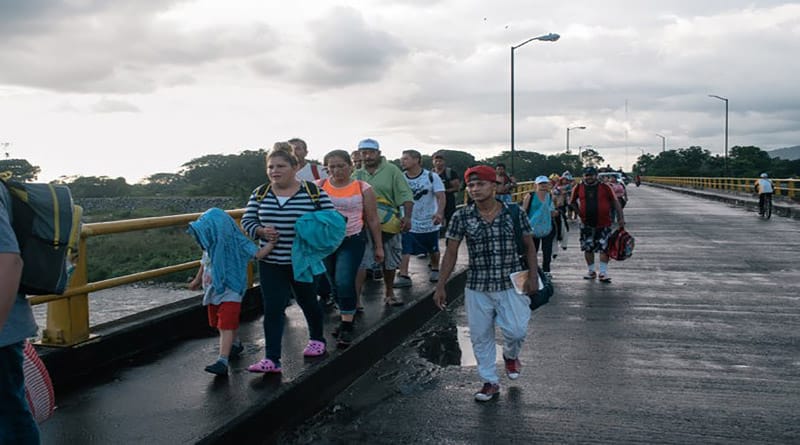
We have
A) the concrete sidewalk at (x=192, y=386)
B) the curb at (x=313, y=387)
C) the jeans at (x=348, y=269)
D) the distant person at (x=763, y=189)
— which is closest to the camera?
the concrete sidewalk at (x=192, y=386)

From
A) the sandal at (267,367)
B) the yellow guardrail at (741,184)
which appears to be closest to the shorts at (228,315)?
the sandal at (267,367)

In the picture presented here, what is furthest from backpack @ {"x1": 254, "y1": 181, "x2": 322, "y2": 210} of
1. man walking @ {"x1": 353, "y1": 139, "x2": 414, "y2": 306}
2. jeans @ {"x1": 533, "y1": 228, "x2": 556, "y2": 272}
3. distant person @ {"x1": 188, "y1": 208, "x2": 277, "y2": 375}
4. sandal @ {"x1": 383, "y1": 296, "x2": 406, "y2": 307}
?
jeans @ {"x1": 533, "y1": 228, "x2": 556, "y2": 272}

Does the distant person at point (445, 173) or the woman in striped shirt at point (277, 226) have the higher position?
the distant person at point (445, 173)

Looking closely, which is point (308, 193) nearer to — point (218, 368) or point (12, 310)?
point (218, 368)

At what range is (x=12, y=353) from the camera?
2564 millimetres

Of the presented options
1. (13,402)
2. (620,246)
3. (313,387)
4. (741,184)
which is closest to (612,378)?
(313,387)

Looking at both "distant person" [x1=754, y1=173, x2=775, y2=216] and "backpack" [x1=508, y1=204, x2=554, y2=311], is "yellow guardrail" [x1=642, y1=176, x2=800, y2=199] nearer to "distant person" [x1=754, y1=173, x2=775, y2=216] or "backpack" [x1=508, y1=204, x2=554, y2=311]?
"distant person" [x1=754, y1=173, x2=775, y2=216]

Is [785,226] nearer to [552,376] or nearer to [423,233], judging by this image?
[423,233]

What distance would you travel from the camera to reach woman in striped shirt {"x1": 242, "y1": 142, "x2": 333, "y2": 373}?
475cm

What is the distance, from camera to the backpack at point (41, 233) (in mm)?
2484

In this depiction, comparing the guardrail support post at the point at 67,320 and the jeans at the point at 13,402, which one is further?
the guardrail support post at the point at 67,320

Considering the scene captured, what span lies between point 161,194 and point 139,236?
10.2m

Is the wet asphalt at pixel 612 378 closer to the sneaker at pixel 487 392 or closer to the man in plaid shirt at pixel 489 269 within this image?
the sneaker at pixel 487 392

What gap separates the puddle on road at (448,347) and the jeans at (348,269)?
814 mm
